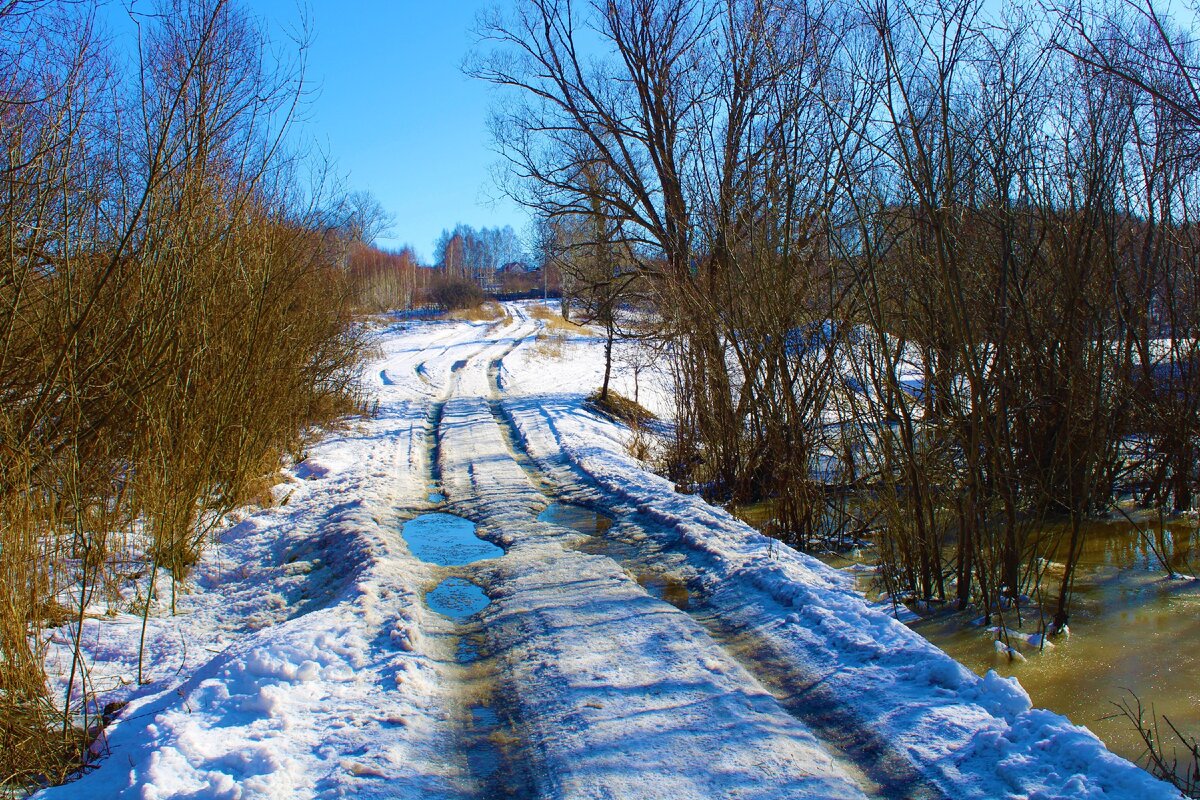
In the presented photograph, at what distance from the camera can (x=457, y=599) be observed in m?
6.04

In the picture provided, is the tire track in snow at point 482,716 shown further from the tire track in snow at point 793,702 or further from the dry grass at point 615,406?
the dry grass at point 615,406

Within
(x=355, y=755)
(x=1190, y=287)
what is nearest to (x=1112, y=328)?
(x=1190, y=287)

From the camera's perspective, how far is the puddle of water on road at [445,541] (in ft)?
23.7

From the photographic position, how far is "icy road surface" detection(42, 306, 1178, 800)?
3330 millimetres

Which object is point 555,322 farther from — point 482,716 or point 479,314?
point 482,716

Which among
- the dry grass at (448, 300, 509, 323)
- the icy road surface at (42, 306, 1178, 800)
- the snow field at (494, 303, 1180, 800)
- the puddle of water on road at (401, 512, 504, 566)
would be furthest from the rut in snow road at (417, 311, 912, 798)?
the dry grass at (448, 300, 509, 323)

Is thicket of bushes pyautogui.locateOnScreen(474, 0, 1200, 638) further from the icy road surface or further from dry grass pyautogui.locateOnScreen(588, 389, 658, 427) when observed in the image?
dry grass pyautogui.locateOnScreen(588, 389, 658, 427)

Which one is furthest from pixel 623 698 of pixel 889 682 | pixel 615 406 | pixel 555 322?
pixel 555 322

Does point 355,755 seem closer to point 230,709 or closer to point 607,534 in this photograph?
point 230,709

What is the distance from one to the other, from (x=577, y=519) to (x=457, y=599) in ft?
8.75

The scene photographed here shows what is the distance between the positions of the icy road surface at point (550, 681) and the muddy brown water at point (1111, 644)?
0.78 meters

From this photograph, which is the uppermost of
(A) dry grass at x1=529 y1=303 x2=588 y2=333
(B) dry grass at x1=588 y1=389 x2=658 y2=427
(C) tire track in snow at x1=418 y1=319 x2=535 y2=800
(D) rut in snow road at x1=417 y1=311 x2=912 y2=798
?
Result: (A) dry grass at x1=529 y1=303 x2=588 y2=333

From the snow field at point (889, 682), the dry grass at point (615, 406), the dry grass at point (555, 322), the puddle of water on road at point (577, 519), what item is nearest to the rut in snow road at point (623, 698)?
the snow field at point (889, 682)

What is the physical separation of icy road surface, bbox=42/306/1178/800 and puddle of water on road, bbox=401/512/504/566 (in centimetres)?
4
